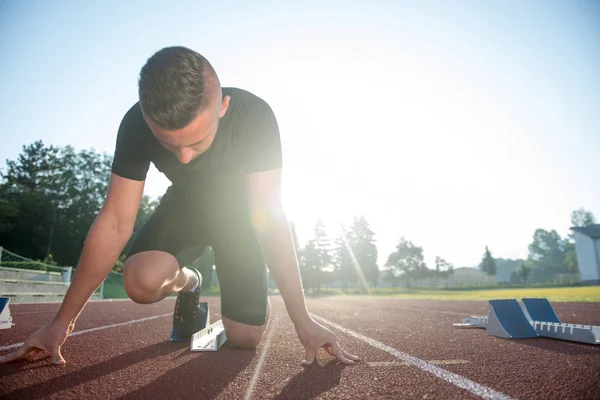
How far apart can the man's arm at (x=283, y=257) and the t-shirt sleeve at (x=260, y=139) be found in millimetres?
74

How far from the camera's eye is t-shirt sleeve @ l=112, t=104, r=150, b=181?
244cm

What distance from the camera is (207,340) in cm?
343

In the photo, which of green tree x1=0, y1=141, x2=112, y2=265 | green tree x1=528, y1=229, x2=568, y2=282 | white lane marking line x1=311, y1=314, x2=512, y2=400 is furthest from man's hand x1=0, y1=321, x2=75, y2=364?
green tree x1=528, y1=229, x2=568, y2=282

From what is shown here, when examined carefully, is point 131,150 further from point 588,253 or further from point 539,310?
point 588,253

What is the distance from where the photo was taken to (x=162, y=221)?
126 inches

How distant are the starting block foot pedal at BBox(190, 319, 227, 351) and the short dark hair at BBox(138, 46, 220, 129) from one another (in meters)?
2.11

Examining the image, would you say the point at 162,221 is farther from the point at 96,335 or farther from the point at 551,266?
the point at 551,266

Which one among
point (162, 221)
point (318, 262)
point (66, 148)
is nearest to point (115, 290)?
point (162, 221)

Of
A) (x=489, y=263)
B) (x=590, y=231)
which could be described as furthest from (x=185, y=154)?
(x=489, y=263)

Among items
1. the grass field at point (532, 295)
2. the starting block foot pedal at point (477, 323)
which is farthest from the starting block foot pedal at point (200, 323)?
the grass field at point (532, 295)

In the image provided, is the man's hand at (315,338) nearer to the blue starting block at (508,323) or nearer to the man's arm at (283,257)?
the man's arm at (283,257)

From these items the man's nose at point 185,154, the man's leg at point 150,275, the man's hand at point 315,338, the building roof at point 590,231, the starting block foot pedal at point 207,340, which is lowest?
the starting block foot pedal at point 207,340

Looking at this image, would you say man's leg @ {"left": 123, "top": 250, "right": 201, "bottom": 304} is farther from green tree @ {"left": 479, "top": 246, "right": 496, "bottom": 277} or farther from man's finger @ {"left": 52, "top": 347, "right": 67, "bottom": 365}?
green tree @ {"left": 479, "top": 246, "right": 496, "bottom": 277}

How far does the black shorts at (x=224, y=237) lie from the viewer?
315 cm
